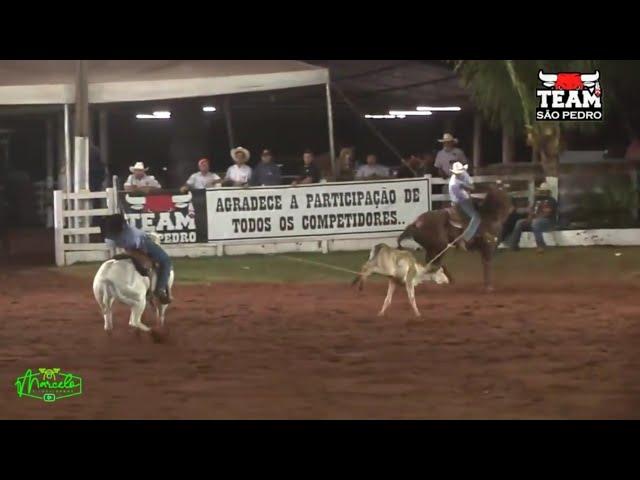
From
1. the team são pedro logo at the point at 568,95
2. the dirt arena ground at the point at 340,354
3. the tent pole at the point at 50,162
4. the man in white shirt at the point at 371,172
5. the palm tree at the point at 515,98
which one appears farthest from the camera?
the tent pole at the point at 50,162

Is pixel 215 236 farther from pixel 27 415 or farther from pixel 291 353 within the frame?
pixel 27 415

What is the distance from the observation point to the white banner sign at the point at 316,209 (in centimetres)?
1909

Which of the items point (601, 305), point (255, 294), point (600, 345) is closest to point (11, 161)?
point (255, 294)

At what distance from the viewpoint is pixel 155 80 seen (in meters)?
19.8

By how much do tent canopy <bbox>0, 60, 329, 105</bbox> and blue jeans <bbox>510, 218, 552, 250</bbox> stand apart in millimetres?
4143

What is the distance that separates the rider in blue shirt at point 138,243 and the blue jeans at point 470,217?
5.04 meters

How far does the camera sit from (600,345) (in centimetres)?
→ 1045

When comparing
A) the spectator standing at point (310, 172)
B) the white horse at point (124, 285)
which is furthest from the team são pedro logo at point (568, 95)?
the white horse at point (124, 285)

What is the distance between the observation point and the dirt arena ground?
316 inches

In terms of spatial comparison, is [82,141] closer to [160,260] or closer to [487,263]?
[487,263]

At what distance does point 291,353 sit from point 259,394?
1.76 m

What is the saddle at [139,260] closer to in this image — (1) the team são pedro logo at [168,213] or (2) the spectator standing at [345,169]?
(1) the team são pedro logo at [168,213]

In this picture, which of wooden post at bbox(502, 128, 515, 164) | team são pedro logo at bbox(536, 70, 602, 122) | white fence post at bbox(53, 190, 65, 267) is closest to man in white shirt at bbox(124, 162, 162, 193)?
white fence post at bbox(53, 190, 65, 267)

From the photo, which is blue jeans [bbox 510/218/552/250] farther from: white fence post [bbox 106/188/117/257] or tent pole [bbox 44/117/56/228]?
tent pole [bbox 44/117/56/228]
